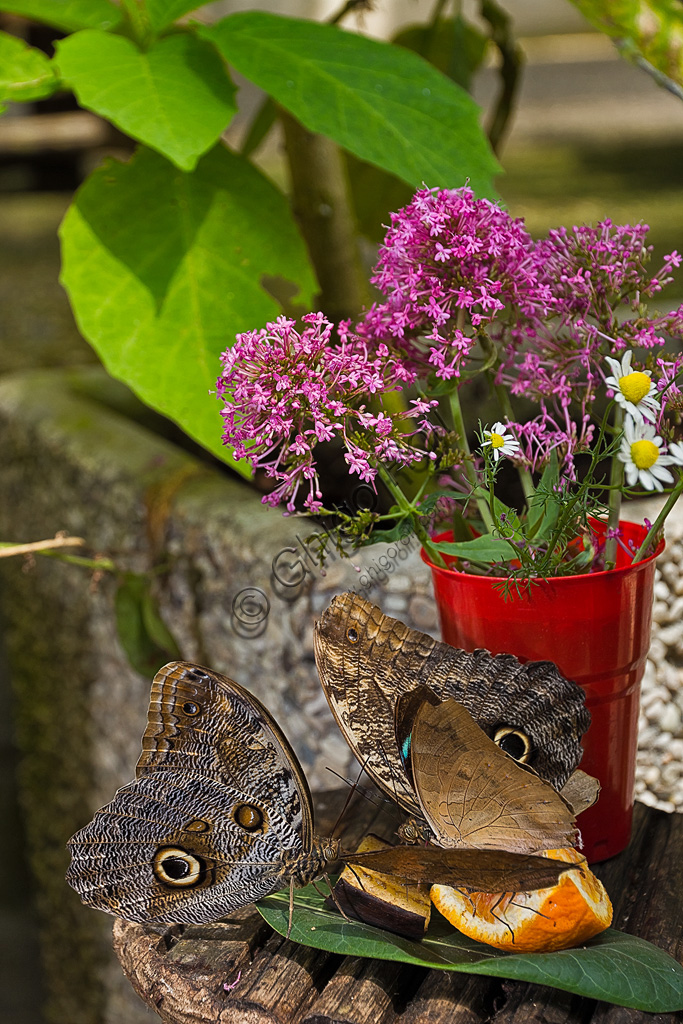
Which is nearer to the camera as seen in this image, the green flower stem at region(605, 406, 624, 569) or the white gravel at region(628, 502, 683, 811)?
the green flower stem at region(605, 406, 624, 569)

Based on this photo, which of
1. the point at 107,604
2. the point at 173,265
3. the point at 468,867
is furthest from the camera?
the point at 107,604

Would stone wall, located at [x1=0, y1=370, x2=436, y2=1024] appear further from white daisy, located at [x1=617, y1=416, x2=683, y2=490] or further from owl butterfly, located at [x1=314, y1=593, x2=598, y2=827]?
white daisy, located at [x1=617, y1=416, x2=683, y2=490]

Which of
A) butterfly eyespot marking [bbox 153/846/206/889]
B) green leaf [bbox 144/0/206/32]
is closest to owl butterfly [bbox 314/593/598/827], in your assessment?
butterfly eyespot marking [bbox 153/846/206/889]

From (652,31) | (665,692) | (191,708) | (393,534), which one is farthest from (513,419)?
(652,31)

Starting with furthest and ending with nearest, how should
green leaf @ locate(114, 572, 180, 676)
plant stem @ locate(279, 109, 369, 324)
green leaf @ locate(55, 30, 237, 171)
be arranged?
1. plant stem @ locate(279, 109, 369, 324)
2. green leaf @ locate(114, 572, 180, 676)
3. green leaf @ locate(55, 30, 237, 171)

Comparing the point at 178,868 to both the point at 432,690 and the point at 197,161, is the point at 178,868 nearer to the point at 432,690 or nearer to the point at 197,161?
the point at 432,690

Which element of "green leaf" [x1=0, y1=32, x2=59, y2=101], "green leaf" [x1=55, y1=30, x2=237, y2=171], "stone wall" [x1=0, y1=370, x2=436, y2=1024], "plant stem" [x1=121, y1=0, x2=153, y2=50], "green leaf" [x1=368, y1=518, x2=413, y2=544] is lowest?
"stone wall" [x1=0, y1=370, x2=436, y2=1024]
